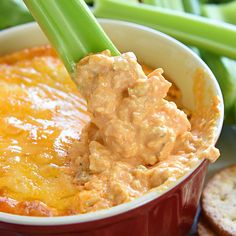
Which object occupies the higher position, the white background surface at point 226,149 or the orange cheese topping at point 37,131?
the orange cheese topping at point 37,131

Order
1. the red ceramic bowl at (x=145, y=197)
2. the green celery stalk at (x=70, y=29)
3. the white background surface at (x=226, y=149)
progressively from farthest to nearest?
the white background surface at (x=226, y=149) < the green celery stalk at (x=70, y=29) < the red ceramic bowl at (x=145, y=197)

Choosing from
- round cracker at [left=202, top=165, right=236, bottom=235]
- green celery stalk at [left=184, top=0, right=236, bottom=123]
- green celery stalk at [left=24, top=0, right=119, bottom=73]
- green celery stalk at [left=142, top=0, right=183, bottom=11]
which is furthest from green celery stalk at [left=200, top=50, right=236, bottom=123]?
green celery stalk at [left=24, top=0, right=119, bottom=73]

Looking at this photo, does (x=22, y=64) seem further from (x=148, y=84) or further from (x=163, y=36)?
(x=148, y=84)

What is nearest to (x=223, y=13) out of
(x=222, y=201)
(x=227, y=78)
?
(x=227, y=78)

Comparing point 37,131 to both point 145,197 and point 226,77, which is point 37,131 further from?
point 226,77

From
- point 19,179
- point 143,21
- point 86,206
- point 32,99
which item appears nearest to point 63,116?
point 32,99

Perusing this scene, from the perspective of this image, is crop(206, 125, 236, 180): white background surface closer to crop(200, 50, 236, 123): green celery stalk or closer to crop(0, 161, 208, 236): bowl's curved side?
crop(200, 50, 236, 123): green celery stalk

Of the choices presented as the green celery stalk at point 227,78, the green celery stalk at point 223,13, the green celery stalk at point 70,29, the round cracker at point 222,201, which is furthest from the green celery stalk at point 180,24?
the green celery stalk at point 70,29

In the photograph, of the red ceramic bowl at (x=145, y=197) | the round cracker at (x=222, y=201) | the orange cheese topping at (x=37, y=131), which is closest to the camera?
the red ceramic bowl at (x=145, y=197)

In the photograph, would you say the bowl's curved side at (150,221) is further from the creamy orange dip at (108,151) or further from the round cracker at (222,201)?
the round cracker at (222,201)
